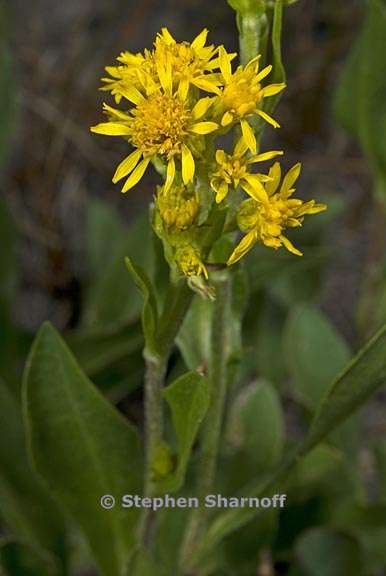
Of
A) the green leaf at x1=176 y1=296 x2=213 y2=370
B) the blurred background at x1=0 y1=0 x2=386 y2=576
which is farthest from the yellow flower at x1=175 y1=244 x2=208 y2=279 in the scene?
the blurred background at x1=0 y1=0 x2=386 y2=576

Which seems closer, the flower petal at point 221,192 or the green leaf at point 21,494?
the flower petal at point 221,192

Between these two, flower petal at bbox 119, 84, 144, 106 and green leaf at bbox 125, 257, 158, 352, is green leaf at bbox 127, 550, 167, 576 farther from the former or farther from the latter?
flower petal at bbox 119, 84, 144, 106

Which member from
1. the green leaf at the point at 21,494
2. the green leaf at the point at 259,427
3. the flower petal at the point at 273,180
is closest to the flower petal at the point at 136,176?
the flower petal at the point at 273,180

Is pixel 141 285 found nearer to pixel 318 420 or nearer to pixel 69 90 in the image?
pixel 318 420

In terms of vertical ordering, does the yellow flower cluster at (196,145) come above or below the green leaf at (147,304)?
above

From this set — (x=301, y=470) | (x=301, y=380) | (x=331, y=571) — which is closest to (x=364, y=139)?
(x=301, y=380)

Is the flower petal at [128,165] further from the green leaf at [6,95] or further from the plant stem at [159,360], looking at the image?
the green leaf at [6,95]
